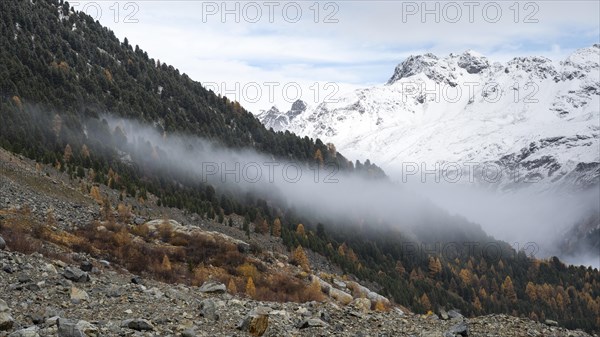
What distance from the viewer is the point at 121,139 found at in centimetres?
18212

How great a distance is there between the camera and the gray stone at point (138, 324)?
20.7 meters

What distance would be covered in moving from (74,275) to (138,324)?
8071 mm

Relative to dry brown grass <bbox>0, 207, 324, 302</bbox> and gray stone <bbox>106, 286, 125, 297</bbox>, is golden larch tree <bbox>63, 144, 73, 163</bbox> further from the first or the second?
gray stone <bbox>106, 286, 125, 297</bbox>

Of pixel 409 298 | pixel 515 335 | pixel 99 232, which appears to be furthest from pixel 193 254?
pixel 409 298

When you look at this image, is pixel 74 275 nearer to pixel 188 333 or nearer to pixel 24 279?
pixel 24 279

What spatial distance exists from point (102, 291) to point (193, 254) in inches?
1550

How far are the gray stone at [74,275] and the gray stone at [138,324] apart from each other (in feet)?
24.7

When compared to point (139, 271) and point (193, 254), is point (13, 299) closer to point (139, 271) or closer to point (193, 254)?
point (139, 271)

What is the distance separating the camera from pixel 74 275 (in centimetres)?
2717

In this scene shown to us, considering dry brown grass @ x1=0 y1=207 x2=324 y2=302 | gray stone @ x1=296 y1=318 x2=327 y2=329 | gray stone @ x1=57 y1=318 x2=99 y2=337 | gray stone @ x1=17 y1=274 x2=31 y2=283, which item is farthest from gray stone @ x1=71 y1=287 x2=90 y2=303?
dry brown grass @ x1=0 y1=207 x2=324 y2=302

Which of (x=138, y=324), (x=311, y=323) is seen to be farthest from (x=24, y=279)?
(x=311, y=323)

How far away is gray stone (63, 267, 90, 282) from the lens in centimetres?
2703

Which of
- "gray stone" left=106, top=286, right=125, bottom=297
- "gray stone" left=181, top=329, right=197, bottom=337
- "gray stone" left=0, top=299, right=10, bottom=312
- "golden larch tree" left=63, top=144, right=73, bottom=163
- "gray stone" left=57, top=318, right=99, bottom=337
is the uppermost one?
"golden larch tree" left=63, top=144, right=73, bottom=163

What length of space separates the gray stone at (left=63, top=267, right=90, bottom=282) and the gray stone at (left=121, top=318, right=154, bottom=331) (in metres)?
7.52
